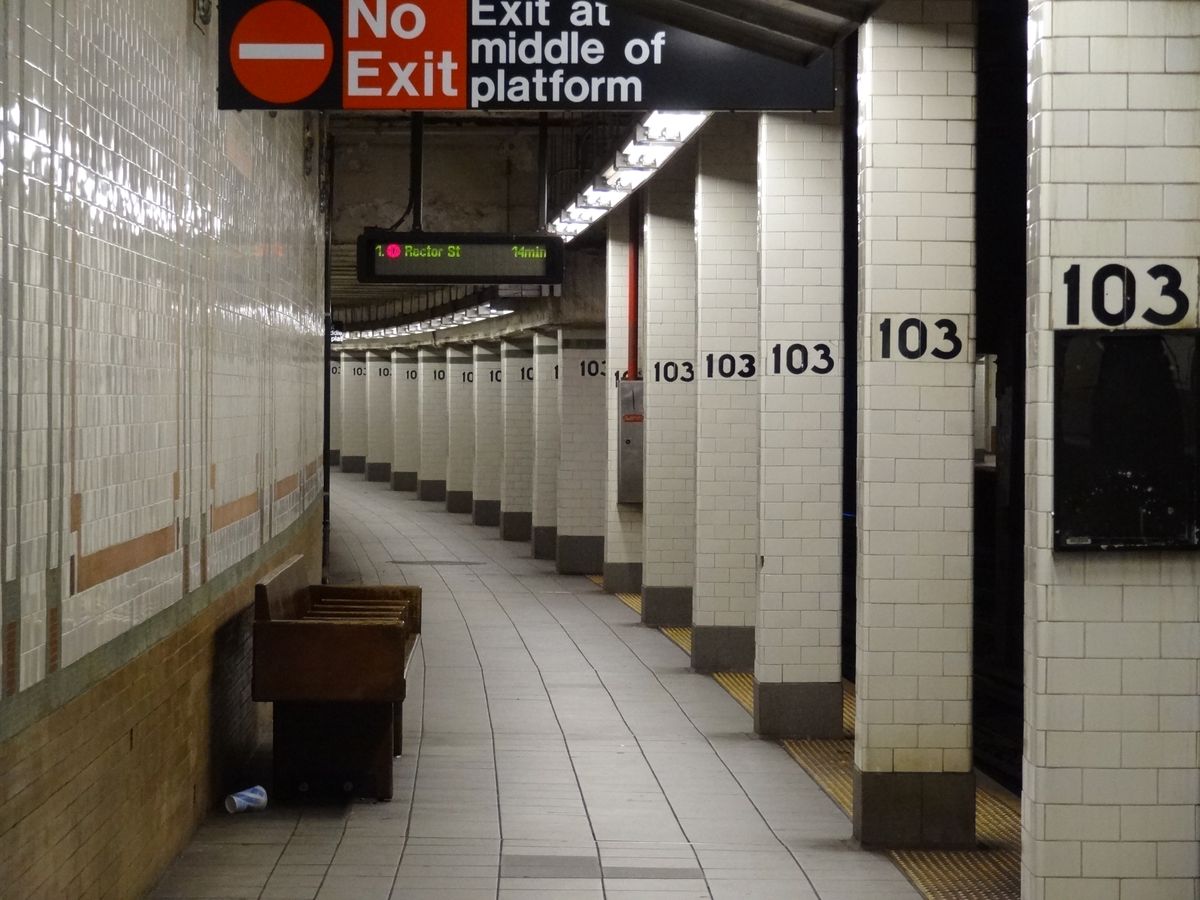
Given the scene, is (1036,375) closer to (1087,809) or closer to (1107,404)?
(1107,404)

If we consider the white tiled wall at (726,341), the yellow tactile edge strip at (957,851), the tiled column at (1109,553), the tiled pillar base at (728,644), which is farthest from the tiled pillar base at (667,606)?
the tiled column at (1109,553)

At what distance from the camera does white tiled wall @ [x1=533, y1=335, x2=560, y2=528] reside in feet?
76.2

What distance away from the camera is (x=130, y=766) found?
629 cm

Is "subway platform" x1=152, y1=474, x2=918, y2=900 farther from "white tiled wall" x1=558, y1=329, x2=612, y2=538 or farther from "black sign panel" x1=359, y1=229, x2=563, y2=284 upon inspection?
"white tiled wall" x1=558, y1=329, x2=612, y2=538

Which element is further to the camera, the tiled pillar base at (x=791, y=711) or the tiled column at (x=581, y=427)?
the tiled column at (x=581, y=427)

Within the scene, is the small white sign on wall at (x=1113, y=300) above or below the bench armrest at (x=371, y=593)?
above

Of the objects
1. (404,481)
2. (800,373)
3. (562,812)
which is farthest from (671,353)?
(404,481)

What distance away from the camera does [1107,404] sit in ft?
16.2

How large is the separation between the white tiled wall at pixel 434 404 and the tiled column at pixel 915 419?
86.5ft

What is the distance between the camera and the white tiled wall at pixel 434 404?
34344mm

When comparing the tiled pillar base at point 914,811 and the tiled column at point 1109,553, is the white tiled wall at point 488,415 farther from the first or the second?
the tiled column at point 1109,553

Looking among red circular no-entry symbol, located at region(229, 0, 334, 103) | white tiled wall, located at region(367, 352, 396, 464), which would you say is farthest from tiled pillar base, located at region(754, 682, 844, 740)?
white tiled wall, located at region(367, 352, 396, 464)

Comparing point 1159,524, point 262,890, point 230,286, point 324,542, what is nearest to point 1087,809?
point 1159,524

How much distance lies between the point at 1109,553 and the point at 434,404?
30.0 metres
